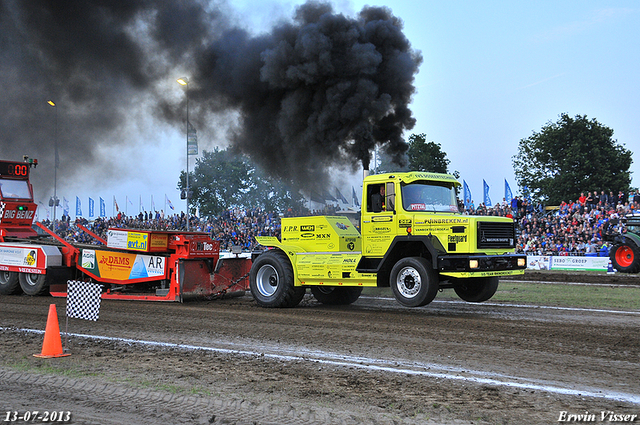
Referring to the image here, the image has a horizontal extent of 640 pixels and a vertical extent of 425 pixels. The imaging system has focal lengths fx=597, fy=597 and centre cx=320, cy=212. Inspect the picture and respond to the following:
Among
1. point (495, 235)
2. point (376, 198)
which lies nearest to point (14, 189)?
point (376, 198)

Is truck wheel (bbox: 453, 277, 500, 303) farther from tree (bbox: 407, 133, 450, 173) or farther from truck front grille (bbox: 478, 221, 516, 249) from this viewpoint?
tree (bbox: 407, 133, 450, 173)

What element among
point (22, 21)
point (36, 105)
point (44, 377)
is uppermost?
point (22, 21)

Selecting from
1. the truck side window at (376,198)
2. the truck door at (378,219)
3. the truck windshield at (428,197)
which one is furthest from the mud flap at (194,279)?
the truck windshield at (428,197)

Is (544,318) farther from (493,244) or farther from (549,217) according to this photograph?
(549,217)

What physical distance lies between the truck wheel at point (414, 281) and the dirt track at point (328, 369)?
410 millimetres

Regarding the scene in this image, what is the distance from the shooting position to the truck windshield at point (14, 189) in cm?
1653

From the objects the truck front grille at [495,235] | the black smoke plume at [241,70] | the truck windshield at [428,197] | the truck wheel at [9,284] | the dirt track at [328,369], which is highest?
the black smoke plume at [241,70]

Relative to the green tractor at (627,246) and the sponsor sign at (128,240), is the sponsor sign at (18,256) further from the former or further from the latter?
the green tractor at (627,246)

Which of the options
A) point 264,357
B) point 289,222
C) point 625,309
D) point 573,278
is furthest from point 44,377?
point 573,278

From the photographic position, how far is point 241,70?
58.8 feet

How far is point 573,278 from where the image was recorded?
68.3 ft

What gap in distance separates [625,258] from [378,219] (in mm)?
14881

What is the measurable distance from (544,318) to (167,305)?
7.83m

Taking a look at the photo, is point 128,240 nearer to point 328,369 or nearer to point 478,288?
point 478,288
